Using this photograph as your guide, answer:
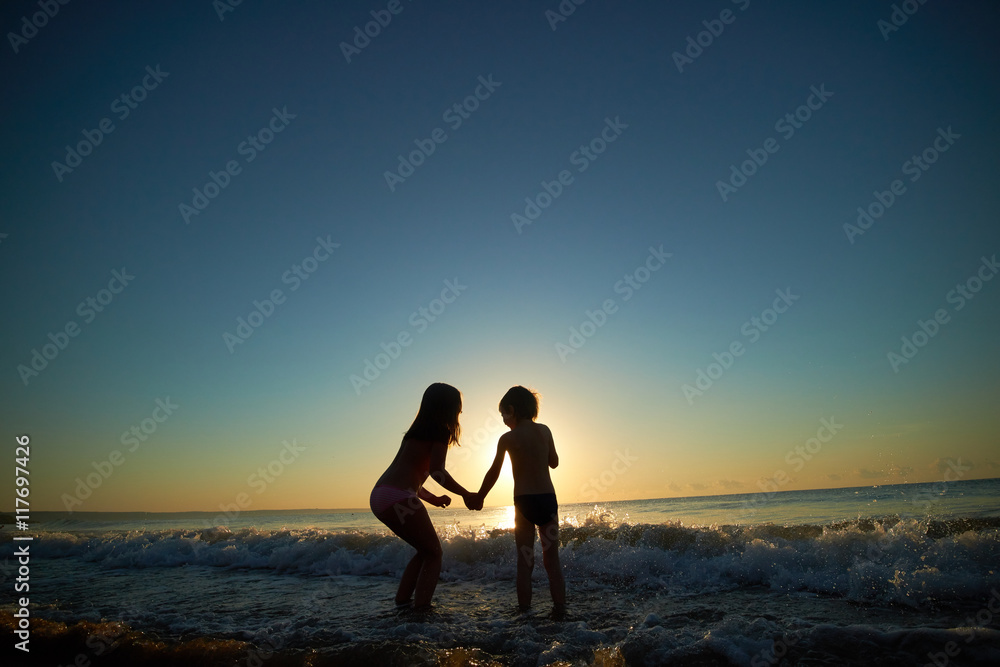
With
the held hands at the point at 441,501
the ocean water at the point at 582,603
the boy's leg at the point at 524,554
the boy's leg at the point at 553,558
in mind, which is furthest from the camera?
the boy's leg at the point at 524,554

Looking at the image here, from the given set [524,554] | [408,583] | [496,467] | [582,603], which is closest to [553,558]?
[524,554]

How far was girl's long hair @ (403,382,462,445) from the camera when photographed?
179 inches

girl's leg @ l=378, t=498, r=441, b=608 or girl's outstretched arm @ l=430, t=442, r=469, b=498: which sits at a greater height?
girl's outstretched arm @ l=430, t=442, r=469, b=498

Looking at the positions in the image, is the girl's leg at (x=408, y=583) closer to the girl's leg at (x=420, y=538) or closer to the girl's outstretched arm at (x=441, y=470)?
the girl's leg at (x=420, y=538)

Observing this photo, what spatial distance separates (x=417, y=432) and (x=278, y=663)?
78.5 inches

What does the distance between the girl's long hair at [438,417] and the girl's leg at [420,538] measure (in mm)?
618

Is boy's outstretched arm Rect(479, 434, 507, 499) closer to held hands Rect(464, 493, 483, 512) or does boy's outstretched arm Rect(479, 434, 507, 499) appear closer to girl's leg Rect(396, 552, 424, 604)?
held hands Rect(464, 493, 483, 512)

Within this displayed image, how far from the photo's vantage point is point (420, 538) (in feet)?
14.8

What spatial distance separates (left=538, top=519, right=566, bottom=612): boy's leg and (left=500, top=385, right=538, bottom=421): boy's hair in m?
1.14

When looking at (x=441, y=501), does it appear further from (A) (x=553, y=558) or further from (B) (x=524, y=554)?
(A) (x=553, y=558)

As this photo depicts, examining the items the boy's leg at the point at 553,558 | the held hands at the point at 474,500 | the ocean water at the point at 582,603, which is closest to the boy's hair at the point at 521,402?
the held hands at the point at 474,500

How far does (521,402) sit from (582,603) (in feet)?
7.78

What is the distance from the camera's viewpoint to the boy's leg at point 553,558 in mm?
4852

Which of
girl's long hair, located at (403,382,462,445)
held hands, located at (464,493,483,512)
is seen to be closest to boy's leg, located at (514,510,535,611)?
held hands, located at (464,493,483,512)
